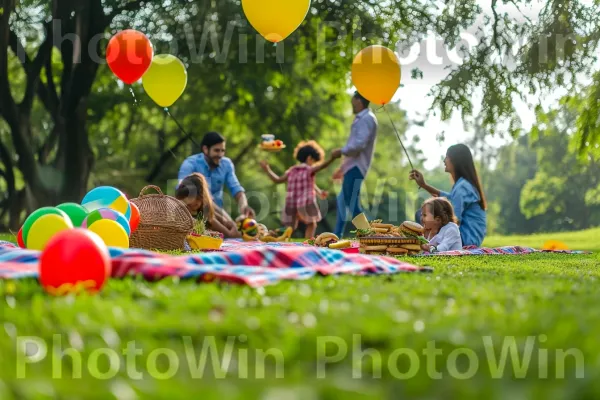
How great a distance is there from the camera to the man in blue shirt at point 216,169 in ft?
30.9

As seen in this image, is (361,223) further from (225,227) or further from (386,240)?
(225,227)

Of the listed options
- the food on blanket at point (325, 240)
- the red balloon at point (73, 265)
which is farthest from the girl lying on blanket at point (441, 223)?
the red balloon at point (73, 265)

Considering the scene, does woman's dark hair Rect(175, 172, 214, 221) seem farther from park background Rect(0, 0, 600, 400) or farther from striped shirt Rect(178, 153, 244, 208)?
park background Rect(0, 0, 600, 400)

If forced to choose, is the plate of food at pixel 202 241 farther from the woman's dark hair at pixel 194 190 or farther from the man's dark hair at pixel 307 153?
the man's dark hair at pixel 307 153

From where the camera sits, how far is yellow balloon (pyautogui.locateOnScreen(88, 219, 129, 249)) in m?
4.86

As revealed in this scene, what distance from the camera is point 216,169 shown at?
32.1 ft

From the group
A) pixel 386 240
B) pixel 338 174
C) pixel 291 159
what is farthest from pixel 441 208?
pixel 291 159

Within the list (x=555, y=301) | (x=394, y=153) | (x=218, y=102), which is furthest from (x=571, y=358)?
(x=394, y=153)

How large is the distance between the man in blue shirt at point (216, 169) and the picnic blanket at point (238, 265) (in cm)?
528

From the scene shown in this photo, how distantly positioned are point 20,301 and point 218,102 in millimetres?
14956

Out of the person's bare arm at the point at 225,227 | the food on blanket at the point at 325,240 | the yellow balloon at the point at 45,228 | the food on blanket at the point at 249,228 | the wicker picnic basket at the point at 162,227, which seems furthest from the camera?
the person's bare arm at the point at 225,227

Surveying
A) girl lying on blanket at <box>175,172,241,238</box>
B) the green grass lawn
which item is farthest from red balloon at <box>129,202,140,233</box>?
the green grass lawn

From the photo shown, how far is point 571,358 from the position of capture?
161 centimetres

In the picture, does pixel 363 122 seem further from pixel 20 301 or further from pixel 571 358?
pixel 571 358
